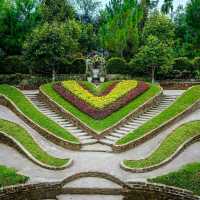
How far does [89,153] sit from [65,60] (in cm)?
1667

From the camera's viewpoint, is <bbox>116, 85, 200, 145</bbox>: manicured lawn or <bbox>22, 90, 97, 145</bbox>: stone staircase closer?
<bbox>116, 85, 200, 145</bbox>: manicured lawn

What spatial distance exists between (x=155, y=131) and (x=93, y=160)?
4.72 m

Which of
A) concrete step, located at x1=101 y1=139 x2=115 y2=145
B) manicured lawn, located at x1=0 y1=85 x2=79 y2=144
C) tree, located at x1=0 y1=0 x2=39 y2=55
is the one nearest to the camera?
concrete step, located at x1=101 y1=139 x2=115 y2=145

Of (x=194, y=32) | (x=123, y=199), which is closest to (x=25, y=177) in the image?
(x=123, y=199)

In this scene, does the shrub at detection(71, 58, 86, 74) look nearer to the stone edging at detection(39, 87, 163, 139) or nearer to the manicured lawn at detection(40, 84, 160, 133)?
the manicured lawn at detection(40, 84, 160, 133)

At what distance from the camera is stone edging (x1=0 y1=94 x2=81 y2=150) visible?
68.9 feet

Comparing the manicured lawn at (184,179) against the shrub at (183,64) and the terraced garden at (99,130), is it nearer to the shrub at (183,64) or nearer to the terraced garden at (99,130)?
the terraced garden at (99,130)

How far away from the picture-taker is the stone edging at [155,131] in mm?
20609

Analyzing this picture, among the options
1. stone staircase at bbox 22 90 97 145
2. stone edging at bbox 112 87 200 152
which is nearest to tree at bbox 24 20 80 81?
stone staircase at bbox 22 90 97 145

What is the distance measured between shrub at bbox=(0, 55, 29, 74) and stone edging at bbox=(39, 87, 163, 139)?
10.2m

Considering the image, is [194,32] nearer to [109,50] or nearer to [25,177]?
[109,50]

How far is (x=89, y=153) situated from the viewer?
20.3 metres

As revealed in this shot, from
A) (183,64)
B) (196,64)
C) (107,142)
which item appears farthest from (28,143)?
(196,64)

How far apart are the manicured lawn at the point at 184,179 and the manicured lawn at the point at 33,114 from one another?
20.5ft
